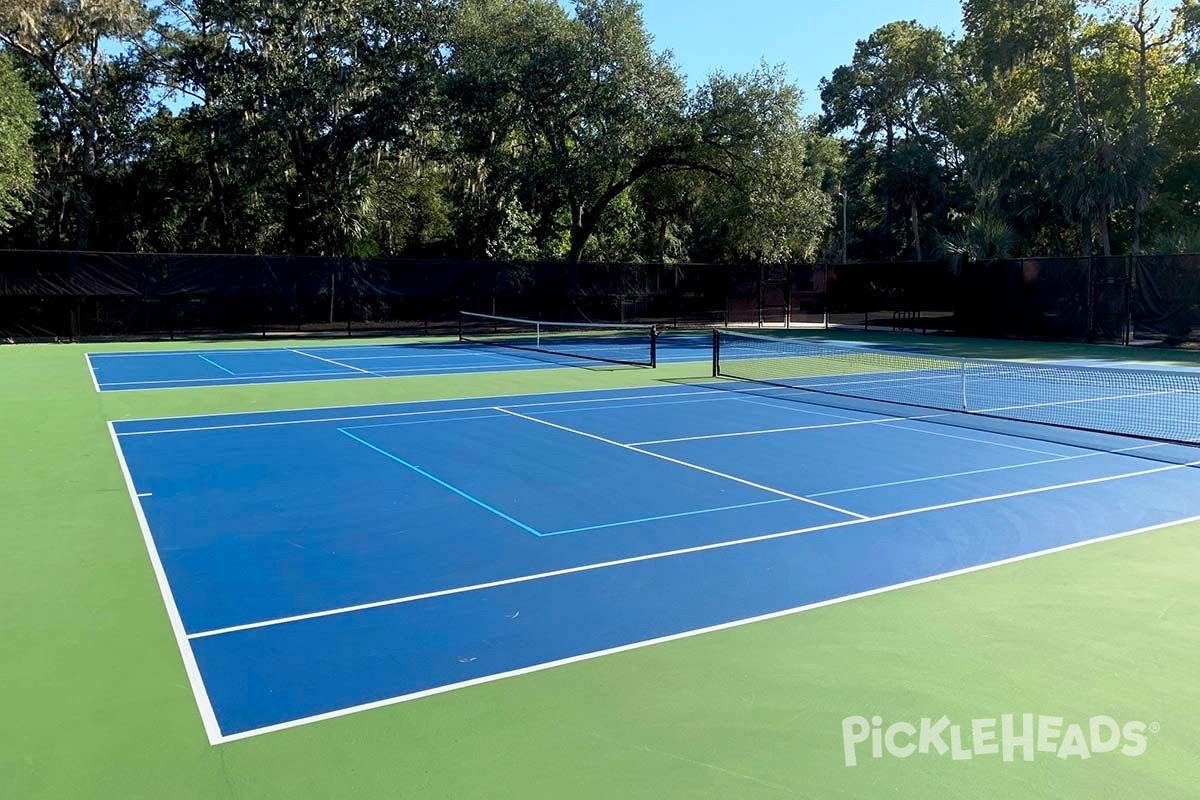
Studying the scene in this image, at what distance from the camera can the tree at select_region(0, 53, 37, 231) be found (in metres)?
26.8

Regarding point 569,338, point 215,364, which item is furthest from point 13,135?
point 569,338

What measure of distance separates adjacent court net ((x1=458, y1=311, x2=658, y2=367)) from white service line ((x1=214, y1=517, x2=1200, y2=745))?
44.3 feet

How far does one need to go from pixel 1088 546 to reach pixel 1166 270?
73.6 feet

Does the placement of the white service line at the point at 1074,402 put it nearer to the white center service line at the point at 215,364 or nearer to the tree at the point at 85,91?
the white center service line at the point at 215,364

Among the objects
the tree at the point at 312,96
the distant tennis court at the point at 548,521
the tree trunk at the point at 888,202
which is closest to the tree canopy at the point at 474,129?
the tree at the point at 312,96

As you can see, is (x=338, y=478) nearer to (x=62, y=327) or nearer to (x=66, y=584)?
(x=66, y=584)

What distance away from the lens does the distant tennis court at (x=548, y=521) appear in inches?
200

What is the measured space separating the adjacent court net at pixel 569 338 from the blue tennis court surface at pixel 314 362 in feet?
1.14

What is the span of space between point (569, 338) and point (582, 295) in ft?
13.5

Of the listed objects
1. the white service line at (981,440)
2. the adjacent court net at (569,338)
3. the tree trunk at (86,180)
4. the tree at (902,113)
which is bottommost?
the white service line at (981,440)

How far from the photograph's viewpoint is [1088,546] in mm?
6848

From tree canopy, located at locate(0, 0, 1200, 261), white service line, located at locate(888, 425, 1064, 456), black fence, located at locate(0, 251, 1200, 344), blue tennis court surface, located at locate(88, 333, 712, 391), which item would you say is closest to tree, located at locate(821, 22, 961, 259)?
tree canopy, located at locate(0, 0, 1200, 261)

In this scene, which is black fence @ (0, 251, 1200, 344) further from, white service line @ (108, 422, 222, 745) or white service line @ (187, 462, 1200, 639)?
white service line @ (108, 422, 222, 745)

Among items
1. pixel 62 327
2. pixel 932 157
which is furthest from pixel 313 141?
pixel 932 157
